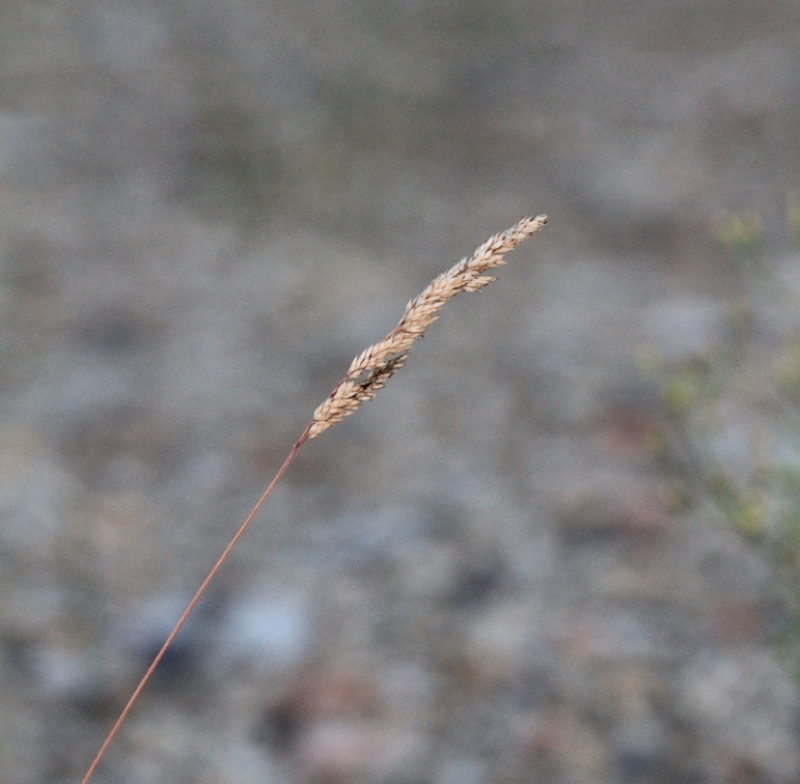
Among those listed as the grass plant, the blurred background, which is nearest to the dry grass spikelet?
the grass plant

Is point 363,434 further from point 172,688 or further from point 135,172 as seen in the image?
point 135,172

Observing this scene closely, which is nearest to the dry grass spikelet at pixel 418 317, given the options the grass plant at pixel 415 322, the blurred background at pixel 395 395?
the grass plant at pixel 415 322

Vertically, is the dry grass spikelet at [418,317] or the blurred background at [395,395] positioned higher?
the dry grass spikelet at [418,317]

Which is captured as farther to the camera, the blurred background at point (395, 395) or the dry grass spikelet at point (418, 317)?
the blurred background at point (395, 395)

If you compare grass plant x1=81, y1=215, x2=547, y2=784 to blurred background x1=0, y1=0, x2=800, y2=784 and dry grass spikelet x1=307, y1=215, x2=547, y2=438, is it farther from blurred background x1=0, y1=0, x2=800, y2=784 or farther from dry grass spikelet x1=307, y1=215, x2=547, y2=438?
blurred background x1=0, y1=0, x2=800, y2=784

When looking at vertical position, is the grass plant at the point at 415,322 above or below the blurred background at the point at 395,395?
above

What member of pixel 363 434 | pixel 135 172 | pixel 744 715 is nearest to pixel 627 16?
pixel 135 172

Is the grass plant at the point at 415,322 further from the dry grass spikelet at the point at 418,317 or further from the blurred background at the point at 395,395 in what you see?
the blurred background at the point at 395,395

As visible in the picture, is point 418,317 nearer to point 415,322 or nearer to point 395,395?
point 415,322
